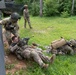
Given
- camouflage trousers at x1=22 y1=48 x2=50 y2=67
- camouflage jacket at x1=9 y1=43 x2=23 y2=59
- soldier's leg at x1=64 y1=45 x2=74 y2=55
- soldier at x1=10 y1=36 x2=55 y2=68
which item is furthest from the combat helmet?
soldier's leg at x1=64 y1=45 x2=74 y2=55

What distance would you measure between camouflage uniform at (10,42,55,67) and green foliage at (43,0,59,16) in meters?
10.4

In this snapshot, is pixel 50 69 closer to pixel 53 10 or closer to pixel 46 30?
pixel 46 30

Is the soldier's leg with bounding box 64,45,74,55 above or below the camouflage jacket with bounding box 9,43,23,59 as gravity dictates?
below

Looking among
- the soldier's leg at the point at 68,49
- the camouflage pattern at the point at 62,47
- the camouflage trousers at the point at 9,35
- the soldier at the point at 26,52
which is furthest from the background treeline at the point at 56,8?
the soldier at the point at 26,52

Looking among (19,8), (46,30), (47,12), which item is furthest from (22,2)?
(46,30)

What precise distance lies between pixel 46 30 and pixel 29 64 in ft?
19.3

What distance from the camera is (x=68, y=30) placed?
12.2m

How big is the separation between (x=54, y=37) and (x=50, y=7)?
267 inches

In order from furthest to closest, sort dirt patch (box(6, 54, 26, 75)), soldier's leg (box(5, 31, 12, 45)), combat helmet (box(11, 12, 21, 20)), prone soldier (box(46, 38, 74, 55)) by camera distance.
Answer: prone soldier (box(46, 38, 74, 55))
soldier's leg (box(5, 31, 12, 45))
combat helmet (box(11, 12, 21, 20))
dirt patch (box(6, 54, 26, 75))

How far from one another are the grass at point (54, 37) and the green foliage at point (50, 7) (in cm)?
74

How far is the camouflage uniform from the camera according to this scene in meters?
6.39

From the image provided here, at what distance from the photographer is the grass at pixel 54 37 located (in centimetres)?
655

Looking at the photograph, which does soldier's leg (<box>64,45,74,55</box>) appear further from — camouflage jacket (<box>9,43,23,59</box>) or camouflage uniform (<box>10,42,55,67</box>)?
camouflage jacket (<box>9,43,23,59</box>)

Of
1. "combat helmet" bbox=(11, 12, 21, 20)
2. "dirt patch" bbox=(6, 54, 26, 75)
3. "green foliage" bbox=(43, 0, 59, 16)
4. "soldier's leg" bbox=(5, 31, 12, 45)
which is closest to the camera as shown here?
"dirt patch" bbox=(6, 54, 26, 75)
